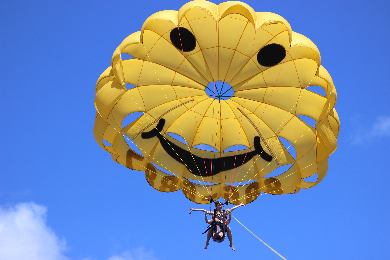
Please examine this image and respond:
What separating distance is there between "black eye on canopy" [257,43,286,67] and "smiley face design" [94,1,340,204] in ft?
0.10

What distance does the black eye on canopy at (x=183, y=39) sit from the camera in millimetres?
16170

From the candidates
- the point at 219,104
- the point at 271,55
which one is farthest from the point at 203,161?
the point at 271,55

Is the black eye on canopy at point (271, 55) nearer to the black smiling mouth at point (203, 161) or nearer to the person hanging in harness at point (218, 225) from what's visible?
the black smiling mouth at point (203, 161)

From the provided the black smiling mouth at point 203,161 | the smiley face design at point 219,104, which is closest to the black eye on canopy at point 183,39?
the smiley face design at point 219,104

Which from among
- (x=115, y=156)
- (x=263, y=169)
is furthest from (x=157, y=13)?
(x=263, y=169)

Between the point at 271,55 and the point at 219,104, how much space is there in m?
2.55

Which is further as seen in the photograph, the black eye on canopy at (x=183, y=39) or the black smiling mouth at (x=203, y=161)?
the black smiling mouth at (x=203, y=161)

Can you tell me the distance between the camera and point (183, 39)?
1634 cm

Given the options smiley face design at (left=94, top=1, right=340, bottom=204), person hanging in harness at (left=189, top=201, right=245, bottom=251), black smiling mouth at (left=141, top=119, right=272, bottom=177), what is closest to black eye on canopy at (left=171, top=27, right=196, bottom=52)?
smiley face design at (left=94, top=1, right=340, bottom=204)

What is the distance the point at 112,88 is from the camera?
1645 centimetres

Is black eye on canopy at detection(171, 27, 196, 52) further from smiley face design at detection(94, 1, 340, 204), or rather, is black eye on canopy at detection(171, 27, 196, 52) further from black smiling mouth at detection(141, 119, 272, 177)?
black smiling mouth at detection(141, 119, 272, 177)

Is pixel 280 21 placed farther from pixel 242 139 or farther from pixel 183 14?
pixel 242 139

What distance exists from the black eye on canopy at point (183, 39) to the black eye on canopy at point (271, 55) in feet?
6.86

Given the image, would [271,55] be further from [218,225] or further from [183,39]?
[218,225]
